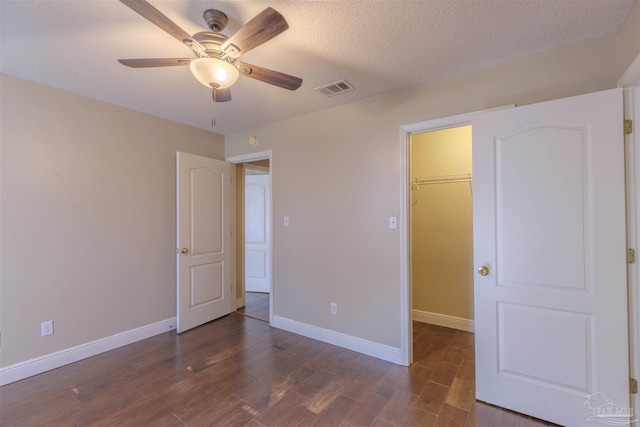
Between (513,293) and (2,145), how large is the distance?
13.1 feet

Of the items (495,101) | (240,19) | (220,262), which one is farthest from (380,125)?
(220,262)

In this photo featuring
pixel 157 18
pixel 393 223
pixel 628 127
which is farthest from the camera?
pixel 393 223

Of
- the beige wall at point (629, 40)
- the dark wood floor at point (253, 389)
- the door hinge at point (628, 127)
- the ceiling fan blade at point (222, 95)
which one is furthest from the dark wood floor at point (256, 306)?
the beige wall at point (629, 40)

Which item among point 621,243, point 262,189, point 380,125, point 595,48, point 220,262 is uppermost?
point 595,48

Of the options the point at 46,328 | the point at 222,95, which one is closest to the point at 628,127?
the point at 222,95

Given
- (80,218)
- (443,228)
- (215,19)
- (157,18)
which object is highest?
(215,19)

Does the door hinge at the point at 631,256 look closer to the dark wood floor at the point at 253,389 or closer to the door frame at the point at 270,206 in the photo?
the dark wood floor at the point at 253,389

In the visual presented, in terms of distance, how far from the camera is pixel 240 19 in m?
1.65

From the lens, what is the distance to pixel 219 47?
1.50m

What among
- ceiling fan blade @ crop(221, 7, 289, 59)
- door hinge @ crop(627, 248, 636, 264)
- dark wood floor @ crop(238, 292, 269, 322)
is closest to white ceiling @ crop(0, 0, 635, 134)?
ceiling fan blade @ crop(221, 7, 289, 59)

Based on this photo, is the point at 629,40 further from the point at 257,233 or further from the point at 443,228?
the point at 257,233

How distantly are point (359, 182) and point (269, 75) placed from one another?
1406 mm

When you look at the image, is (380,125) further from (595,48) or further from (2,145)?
(2,145)

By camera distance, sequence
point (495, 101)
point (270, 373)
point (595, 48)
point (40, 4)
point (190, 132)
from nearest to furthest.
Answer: point (40, 4) → point (595, 48) → point (495, 101) → point (270, 373) → point (190, 132)
